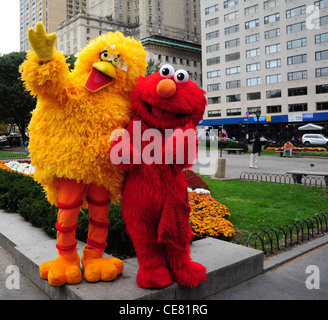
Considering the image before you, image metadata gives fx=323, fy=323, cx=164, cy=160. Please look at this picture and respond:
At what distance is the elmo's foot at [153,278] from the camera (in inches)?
115

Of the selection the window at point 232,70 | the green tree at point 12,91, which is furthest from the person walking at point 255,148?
the window at point 232,70

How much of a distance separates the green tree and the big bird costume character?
30.1 m

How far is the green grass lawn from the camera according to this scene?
6320 millimetres

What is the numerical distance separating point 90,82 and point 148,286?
194 cm

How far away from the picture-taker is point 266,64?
1964 inches

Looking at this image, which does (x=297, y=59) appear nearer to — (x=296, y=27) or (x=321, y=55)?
(x=321, y=55)

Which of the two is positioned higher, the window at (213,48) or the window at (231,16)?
the window at (231,16)

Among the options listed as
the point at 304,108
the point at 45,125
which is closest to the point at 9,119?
the point at 45,125

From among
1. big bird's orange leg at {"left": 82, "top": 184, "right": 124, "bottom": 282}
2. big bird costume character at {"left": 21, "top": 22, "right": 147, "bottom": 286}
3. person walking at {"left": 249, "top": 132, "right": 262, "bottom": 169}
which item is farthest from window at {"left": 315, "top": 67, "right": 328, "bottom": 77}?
big bird's orange leg at {"left": 82, "top": 184, "right": 124, "bottom": 282}

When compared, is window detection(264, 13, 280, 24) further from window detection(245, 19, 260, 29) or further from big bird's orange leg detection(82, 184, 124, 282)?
big bird's orange leg detection(82, 184, 124, 282)

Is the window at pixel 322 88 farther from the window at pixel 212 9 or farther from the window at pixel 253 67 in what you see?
the window at pixel 212 9

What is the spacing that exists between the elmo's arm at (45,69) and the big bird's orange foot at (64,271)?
152cm

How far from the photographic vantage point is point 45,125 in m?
3.06

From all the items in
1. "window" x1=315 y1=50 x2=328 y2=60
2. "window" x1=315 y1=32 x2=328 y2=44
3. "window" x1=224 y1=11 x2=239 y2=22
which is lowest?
"window" x1=315 y1=50 x2=328 y2=60
